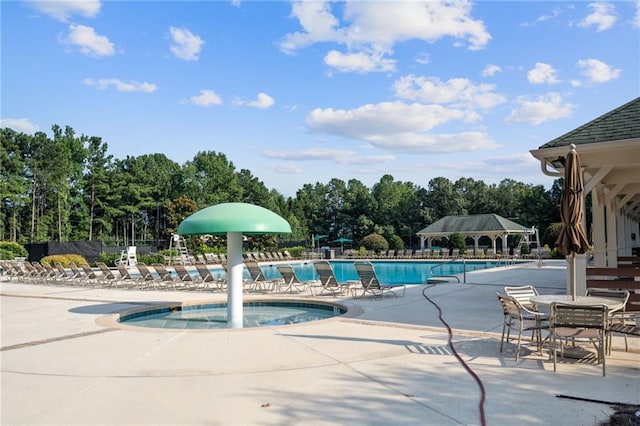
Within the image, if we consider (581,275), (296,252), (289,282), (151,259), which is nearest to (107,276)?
(289,282)

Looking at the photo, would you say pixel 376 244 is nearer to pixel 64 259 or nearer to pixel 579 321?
pixel 64 259

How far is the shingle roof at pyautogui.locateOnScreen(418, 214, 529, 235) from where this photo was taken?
132 ft

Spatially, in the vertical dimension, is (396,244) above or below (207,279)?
above

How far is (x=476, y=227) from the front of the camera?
136ft

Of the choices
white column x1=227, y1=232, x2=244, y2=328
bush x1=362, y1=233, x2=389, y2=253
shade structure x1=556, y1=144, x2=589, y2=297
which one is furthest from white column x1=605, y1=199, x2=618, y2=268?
bush x1=362, y1=233, x2=389, y2=253

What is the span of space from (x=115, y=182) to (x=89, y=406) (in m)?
47.3

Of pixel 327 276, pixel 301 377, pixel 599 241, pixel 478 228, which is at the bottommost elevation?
pixel 301 377

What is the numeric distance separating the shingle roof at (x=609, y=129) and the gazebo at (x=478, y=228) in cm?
3020

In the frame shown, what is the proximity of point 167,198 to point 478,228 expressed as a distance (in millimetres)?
31111

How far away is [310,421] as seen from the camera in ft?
13.0

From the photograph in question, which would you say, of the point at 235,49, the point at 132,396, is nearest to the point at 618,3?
the point at 235,49

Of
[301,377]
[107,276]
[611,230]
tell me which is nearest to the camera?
[301,377]

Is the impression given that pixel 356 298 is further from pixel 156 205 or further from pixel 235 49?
pixel 156 205

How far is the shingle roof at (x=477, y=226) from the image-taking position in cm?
4009
